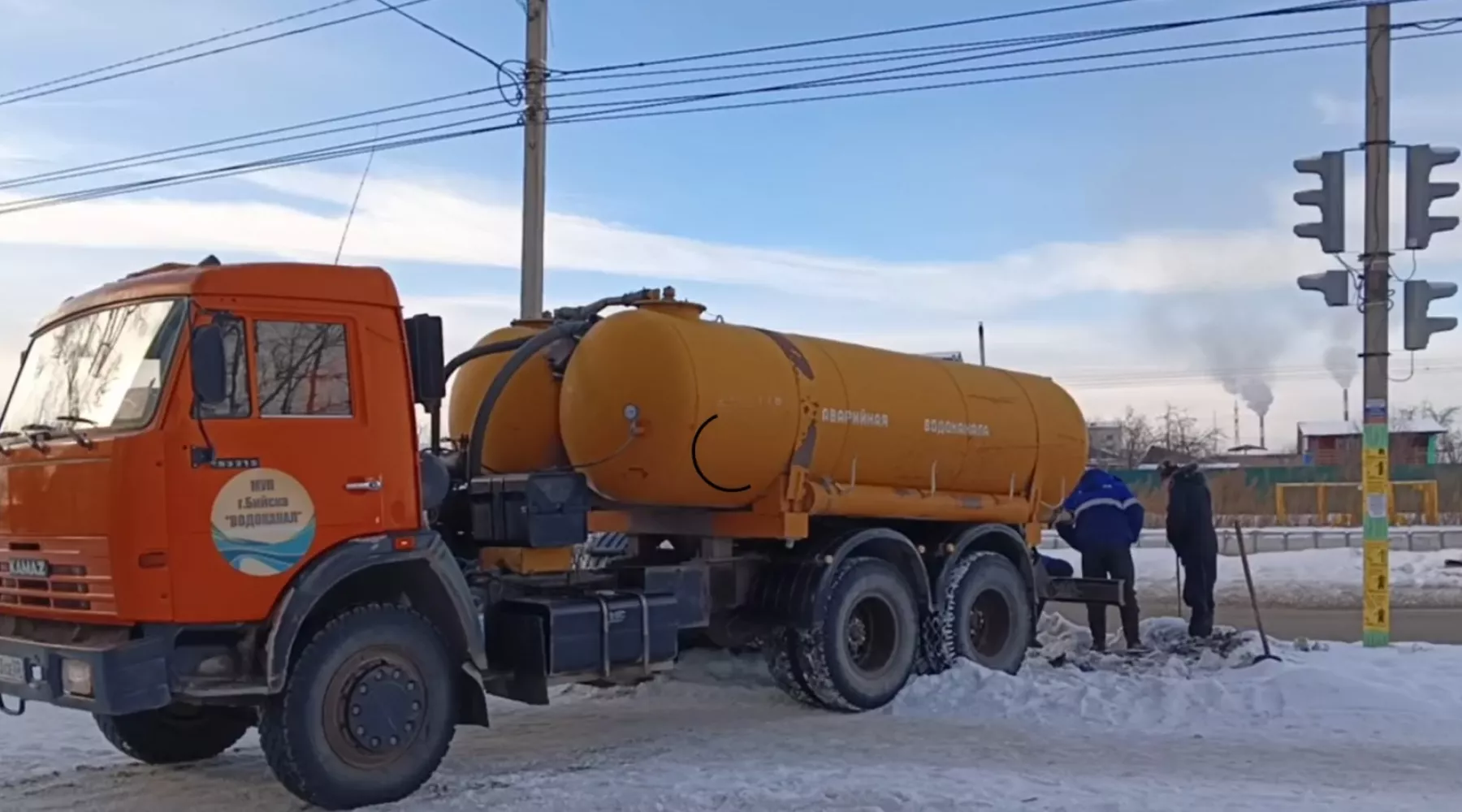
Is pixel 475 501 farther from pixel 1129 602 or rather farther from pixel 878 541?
pixel 1129 602

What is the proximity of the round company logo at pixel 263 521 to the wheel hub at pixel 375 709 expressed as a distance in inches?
27.7

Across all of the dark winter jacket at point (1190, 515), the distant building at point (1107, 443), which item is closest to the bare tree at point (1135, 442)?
the distant building at point (1107, 443)

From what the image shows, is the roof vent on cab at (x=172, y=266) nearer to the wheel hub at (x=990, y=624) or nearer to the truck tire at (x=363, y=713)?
the truck tire at (x=363, y=713)

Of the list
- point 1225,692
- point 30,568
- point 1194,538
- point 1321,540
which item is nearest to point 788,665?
point 1225,692

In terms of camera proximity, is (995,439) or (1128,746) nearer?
(1128,746)

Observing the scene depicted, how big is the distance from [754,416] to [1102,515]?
4925mm

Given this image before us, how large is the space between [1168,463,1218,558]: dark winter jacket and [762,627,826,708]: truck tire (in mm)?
4444

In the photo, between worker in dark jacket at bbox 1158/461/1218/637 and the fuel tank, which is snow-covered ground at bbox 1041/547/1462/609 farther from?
the fuel tank

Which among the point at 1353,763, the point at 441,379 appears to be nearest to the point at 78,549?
the point at 441,379

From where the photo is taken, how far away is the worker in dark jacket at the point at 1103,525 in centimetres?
1312

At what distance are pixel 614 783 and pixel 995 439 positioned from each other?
205 inches

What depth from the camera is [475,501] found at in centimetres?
912

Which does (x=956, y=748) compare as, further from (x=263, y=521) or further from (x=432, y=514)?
(x=263, y=521)

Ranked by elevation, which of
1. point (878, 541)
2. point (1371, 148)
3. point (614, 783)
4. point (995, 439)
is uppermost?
point (1371, 148)
